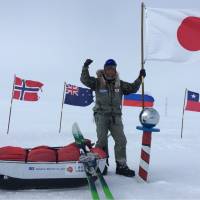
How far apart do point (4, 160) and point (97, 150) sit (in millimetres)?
1206

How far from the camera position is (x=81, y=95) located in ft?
52.9

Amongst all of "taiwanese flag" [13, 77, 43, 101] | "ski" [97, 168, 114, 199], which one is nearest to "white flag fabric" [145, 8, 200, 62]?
"ski" [97, 168, 114, 199]

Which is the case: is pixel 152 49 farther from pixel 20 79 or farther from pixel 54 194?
pixel 20 79

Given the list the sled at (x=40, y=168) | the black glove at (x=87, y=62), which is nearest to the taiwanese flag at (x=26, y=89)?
the black glove at (x=87, y=62)

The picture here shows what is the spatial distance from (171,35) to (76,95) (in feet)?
32.6

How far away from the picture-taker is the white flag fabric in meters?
6.28

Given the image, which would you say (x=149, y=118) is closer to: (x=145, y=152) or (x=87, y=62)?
(x=145, y=152)

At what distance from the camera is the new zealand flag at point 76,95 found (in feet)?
52.6

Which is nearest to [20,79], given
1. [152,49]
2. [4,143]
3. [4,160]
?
[4,143]

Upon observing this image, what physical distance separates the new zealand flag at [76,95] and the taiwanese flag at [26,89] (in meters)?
1.12

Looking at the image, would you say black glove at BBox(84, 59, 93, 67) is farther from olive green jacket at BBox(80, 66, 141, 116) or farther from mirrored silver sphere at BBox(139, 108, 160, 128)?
mirrored silver sphere at BBox(139, 108, 160, 128)

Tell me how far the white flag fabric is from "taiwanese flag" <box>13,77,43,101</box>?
9.62 meters

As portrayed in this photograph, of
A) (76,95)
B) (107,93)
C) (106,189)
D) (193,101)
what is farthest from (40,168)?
(193,101)

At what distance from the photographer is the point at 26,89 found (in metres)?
15.4
